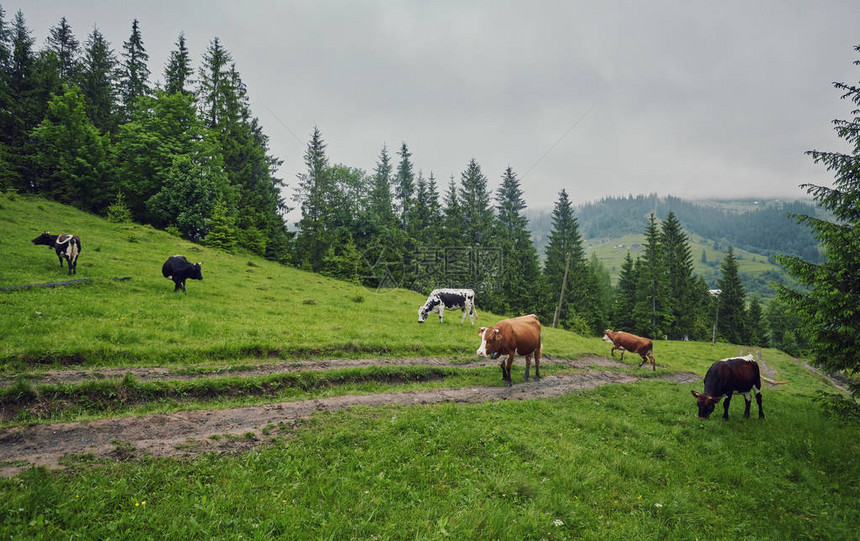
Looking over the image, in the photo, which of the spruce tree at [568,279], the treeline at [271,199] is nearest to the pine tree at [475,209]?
the treeline at [271,199]

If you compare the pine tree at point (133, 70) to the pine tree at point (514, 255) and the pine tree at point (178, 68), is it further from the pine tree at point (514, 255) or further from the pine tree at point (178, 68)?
the pine tree at point (514, 255)

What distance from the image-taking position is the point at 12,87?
41031mm

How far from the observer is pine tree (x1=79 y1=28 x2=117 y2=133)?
149ft

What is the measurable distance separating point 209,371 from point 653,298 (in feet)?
203

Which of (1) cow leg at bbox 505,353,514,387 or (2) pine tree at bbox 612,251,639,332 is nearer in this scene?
(1) cow leg at bbox 505,353,514,387

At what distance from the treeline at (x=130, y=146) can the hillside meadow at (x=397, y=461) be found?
25.0m

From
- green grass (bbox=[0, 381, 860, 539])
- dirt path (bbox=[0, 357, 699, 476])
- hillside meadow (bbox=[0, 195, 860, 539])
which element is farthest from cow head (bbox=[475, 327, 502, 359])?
dirt path (bbox=[0, 357, 699, 476])

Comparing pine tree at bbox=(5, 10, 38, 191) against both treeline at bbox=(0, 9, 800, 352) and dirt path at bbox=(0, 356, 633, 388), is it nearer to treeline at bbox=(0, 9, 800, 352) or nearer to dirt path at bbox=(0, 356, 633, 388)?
treeline at bbox=(0, 9, 800, 352)

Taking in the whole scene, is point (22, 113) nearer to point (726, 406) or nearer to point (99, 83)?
point (99, 83)

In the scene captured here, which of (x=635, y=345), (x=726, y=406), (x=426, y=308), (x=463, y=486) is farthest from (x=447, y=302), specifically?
(x=463, y=486)

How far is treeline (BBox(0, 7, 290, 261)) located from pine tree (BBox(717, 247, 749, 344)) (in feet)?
263

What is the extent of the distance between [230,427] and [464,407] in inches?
225

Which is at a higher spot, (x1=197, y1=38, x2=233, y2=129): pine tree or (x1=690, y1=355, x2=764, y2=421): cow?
(x1=197, y1=38, x2=233, y2=129): pine tree

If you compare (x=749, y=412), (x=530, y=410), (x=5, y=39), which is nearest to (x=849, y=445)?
(x=749, y=412)
